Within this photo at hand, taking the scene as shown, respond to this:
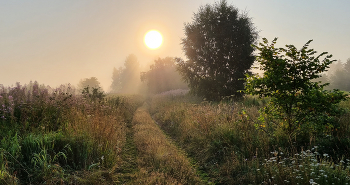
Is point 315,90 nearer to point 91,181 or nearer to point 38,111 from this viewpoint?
point 91,181

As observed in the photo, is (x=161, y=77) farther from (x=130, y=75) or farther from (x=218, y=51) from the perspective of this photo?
(x=130, y=75)

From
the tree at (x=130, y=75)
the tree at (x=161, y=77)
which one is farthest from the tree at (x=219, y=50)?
the tree at (x=130, y=75)

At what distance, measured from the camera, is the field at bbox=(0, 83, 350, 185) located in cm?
347

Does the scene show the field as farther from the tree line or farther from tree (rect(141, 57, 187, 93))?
tree (rect(141, 57, 187, 93))

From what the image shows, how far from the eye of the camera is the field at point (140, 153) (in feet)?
11.4

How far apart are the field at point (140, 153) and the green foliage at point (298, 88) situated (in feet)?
1.80

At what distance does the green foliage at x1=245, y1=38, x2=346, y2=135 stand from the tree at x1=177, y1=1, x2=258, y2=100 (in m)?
11.6

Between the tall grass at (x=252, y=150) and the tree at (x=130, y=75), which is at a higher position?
the tree at (x=130, y=75)

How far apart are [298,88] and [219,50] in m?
12.6

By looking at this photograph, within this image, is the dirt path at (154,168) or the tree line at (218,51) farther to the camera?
the tree line at (218,51)

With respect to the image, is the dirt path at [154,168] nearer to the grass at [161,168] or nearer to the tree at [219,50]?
the grass at [161,168]

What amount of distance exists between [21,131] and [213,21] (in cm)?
1565

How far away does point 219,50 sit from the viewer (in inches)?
656

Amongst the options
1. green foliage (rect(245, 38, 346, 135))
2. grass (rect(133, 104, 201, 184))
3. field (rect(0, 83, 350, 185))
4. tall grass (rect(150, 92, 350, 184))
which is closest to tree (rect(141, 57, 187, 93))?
tall grass (rect(150, 92, 350, 184))
